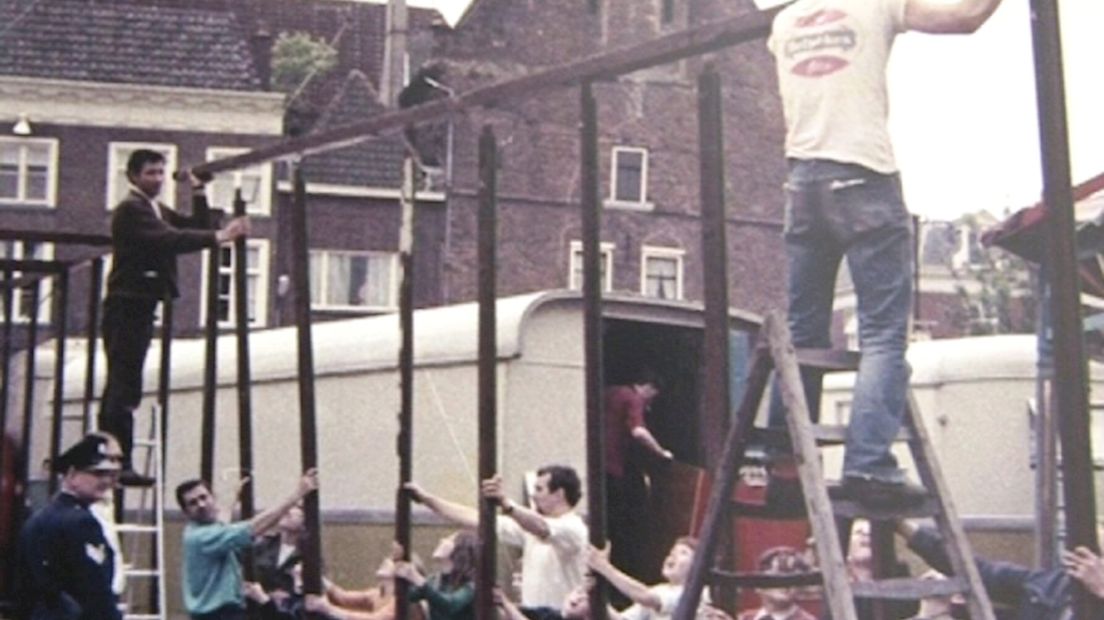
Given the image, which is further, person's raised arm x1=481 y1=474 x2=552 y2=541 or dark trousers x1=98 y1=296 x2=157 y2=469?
dark trousers x1=98 y1=296 x2=157 y2=469

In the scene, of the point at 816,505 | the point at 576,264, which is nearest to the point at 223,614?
the point at 816,505

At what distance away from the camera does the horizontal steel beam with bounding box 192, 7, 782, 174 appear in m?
6.79

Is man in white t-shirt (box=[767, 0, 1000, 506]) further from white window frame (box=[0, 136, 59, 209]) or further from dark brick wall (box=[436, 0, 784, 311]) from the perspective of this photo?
white window frame (box=[0, 136, 59, 209])

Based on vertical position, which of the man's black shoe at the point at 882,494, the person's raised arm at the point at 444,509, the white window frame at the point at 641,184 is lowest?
the person's raised arm at the point at 444,509

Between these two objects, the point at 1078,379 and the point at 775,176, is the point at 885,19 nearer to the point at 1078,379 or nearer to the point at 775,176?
the point at 1078,379

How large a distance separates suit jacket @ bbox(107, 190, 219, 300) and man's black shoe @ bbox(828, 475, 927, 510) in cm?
513

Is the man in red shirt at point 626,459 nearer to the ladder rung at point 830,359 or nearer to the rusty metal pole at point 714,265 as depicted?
the rusty metal pole at point 714,265

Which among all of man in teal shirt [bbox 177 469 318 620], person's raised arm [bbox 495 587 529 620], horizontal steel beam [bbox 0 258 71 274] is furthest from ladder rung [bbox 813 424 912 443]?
horizontal steel beam [bbox 0 258 71 274]

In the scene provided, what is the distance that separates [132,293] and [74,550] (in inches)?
92.2

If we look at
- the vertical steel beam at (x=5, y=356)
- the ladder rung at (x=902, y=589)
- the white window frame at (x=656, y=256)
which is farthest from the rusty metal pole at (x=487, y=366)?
the white window frame at (x=656, y=256)

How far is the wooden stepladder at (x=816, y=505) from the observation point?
223 inches

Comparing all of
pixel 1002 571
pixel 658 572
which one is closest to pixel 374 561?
pixel 658 572

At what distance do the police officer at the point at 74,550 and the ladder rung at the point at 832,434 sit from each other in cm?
397

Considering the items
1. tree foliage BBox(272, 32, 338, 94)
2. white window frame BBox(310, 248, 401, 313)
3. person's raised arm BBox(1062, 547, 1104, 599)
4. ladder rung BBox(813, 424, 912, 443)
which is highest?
tree foliage BBox(272, 32, 338, 94)
